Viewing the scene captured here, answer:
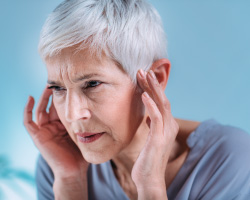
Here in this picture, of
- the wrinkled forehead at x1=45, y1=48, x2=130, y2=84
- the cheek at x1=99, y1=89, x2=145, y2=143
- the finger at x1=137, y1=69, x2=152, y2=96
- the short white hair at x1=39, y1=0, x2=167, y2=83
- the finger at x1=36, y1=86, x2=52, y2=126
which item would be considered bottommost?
the finger at x1=36, y1=86, x2=52, y2=126

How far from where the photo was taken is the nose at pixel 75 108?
124 centimetres

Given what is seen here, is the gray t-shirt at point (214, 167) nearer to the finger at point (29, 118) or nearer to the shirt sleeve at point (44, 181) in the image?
the shirt sleeve at point (44, 181)

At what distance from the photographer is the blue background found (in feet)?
6.22

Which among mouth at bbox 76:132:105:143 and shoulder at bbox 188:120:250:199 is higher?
mouth at bbox 76:132:105:143

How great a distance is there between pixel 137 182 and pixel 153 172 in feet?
0.27

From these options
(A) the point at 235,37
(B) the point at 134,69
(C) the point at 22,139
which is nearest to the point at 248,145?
(B) the point at 134,69

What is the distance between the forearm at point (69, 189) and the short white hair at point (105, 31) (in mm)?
641

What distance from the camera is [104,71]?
122cm

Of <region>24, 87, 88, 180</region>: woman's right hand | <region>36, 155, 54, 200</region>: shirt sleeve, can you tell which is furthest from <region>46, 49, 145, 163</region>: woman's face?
<region>36, 155, 54, 200</region>: shirt sleeve

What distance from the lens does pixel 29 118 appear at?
1.71m

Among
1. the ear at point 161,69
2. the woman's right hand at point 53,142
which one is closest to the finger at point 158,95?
the ear at point 161,69

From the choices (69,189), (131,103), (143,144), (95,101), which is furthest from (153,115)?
(69,189)

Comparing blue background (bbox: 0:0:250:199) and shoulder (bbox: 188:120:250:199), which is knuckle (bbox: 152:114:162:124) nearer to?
shoulder (bbox: 188:120:250:199)

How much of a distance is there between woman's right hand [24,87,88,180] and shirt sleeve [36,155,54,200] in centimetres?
14
